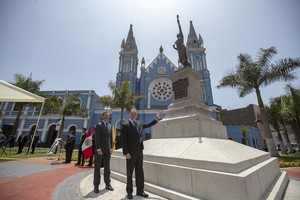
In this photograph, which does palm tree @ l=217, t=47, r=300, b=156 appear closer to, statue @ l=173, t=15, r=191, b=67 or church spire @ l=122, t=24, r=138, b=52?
statue @ l=173, t=15, r=191, b=67

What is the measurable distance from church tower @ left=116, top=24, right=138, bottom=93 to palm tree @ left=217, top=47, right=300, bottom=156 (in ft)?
57.7

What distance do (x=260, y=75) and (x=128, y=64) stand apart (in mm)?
23061

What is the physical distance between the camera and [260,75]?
11906 millimetres

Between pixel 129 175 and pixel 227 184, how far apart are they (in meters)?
1.71

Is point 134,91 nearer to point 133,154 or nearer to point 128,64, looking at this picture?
point 128,64

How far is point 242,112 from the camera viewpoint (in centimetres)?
3247

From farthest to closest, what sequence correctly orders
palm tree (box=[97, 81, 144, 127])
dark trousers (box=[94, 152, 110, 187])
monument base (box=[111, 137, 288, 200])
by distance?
palm tree (box=[97, 81, 144, 127]) → dark trousers (box=[94, 152, 110, 187]) → monument base (box=[111, 137, 288, 200])

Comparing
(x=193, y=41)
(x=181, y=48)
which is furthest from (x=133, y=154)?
(x=193, y=41)

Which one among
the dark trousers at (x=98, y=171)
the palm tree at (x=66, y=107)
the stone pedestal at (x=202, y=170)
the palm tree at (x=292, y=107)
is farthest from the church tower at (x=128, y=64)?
the dark trousers at (x=98, y=171)

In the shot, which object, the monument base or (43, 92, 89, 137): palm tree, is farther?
(43, 92, 89, 137): palm tree

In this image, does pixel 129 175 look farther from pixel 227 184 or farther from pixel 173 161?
pixel 227 184

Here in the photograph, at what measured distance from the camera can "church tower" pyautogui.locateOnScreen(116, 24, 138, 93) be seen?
27.3 meters

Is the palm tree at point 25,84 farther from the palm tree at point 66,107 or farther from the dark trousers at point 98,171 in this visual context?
the dark trousers at point 98,171

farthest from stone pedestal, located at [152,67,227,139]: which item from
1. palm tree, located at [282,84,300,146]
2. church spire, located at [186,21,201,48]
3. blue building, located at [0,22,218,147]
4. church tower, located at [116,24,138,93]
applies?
church spire, located at [186,21,201,48]
